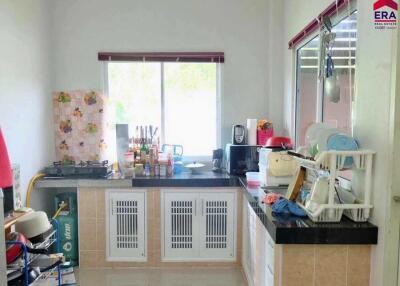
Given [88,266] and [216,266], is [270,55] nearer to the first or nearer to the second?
[216,266]

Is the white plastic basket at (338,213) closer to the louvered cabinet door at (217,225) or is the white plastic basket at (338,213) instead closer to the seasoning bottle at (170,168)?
the louvered cabinet door at (217,225)

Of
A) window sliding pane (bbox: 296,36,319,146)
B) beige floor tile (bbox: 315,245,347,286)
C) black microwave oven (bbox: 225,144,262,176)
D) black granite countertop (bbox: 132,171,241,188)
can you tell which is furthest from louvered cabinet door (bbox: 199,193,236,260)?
beige floor tile (bbox: 315,245,347,286)

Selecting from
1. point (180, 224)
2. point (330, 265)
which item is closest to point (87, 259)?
point (180, 224)

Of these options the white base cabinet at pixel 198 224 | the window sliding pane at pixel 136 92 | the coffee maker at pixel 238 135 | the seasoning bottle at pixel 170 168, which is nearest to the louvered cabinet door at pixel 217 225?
the white base cabinet at pixel 198 224

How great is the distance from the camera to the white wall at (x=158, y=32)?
3.60 metres

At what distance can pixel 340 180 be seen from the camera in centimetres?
212

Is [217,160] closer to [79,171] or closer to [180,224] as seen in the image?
[180,224]

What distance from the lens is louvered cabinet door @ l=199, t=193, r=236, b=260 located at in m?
3.21

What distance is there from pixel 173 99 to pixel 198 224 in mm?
1393

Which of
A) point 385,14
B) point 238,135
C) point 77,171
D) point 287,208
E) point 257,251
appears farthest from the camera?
point 238,135

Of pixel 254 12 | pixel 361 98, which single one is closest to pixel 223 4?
pixel 254 12

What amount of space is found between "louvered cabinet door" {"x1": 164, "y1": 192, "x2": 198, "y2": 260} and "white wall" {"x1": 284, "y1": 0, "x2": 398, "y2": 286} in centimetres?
177

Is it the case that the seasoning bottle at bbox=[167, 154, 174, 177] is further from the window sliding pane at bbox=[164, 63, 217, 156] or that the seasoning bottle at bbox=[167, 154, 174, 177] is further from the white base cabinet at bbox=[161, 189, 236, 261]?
the window sliding pane at bbox=[164, 63, 217, 156]

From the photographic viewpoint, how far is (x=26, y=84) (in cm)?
305
